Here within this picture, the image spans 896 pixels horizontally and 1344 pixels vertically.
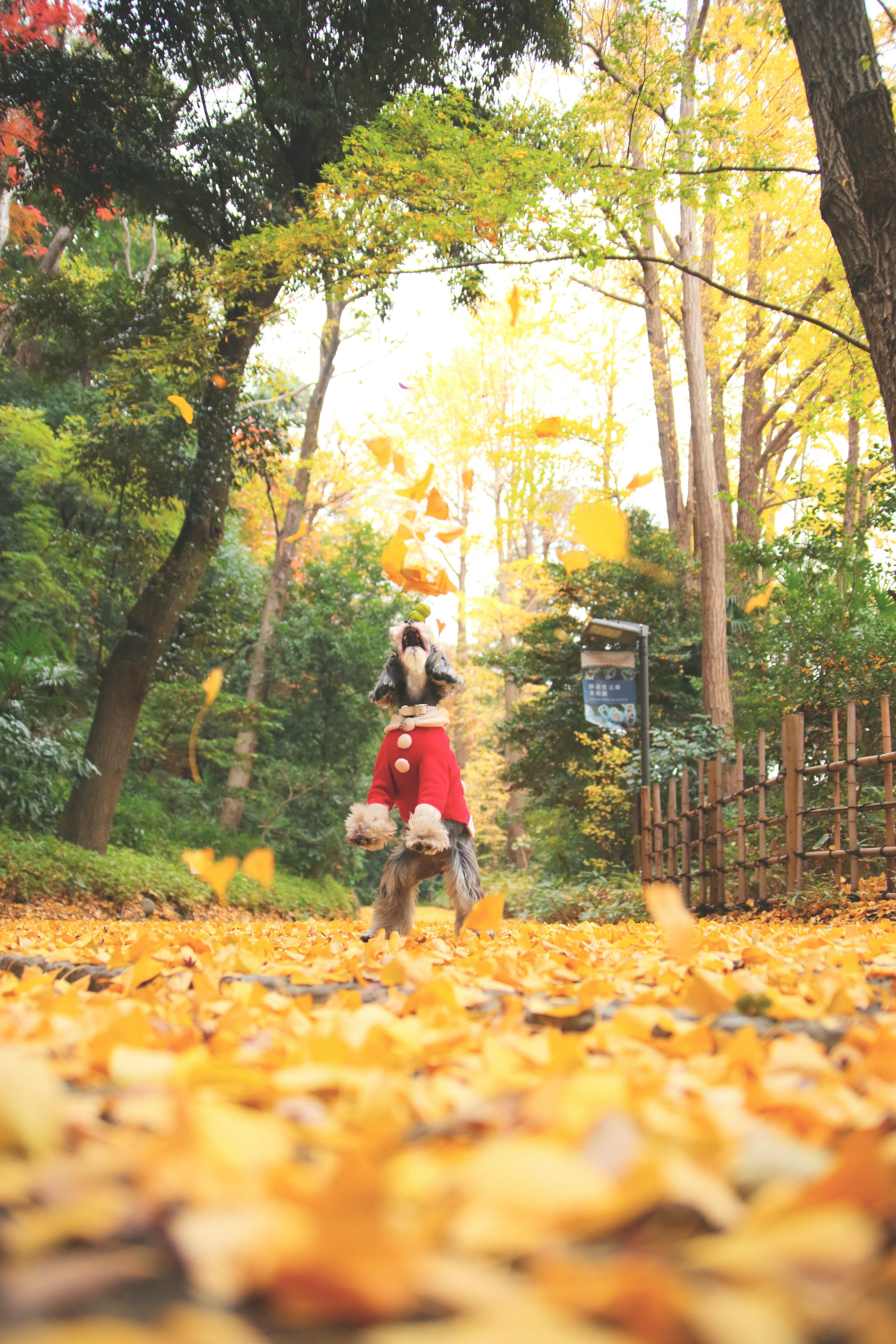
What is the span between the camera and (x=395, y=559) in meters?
14.8

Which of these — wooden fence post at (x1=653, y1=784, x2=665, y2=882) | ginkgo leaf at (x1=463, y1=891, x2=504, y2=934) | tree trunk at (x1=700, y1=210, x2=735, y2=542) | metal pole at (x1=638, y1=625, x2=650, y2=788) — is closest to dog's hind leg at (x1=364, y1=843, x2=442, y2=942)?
ginkgo leaf at (x1=463, y1=891, x2=504, y2=934)

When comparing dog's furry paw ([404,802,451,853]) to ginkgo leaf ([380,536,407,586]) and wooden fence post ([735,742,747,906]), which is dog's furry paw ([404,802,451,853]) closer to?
wooden fence post ([735,742,747,906])

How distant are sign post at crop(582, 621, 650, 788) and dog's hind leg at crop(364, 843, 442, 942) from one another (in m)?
5.23

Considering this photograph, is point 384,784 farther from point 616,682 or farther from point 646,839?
point 616,682

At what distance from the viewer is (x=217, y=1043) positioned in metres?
1.28

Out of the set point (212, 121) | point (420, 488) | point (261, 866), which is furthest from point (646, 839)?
point (420, 488)

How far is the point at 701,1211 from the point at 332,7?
10.3 meters

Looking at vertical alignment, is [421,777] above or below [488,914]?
above

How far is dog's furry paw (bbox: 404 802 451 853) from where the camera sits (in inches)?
143

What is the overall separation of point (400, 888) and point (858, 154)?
152 inches

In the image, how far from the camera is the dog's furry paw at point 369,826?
390cm

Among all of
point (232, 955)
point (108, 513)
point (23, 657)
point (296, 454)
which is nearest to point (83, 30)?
point (108, 513)

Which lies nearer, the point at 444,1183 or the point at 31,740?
the point at 444,1183

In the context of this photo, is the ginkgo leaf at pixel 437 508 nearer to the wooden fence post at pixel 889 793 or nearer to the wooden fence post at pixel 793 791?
the wooden fence post at pixel 793 791
